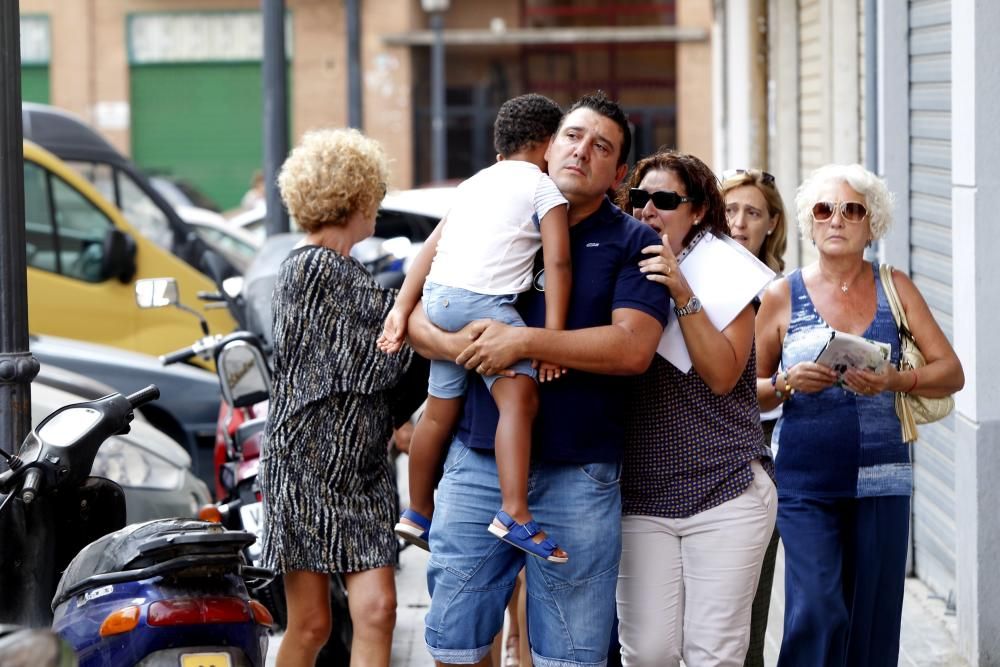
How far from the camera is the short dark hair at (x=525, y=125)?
13.7 ft

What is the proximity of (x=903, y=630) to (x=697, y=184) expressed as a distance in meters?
2.92


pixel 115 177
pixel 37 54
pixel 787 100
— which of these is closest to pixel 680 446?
pixel 787 100

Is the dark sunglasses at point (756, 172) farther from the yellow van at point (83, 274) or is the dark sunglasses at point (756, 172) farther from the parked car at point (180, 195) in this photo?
the parked car at point (180, 195)

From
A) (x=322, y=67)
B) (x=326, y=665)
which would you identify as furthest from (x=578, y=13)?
(x=326, y=665)

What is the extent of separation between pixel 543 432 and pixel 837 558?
A: 49.7 inches

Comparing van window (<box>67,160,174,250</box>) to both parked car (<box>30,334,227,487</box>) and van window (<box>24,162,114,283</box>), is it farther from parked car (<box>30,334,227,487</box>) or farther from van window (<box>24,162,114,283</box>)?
parked car (<box>30,334,227,487</box>)

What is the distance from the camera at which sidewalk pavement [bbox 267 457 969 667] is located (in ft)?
19.9

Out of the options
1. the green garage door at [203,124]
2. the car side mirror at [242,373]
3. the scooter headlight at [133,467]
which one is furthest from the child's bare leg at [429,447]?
the green garage door at [203,124]

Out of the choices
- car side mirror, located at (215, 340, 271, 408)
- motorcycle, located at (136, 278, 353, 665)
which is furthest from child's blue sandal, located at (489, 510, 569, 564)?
car side mirror, located at (215, 340, 271, 408)

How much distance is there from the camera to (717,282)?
13.4 ft

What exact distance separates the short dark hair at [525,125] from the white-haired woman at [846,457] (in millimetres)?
981

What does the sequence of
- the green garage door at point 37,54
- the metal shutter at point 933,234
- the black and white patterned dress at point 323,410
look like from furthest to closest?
the green garage door at point 37,54
the metal shutter at point 933,234
the black and white patterned dress at point 323,410

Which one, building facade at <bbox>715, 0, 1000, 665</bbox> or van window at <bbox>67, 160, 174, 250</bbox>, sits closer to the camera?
building facade at <bbox>715, 0, 1000, 665</bbox>

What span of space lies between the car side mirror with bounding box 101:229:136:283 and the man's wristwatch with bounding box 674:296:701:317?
24.6 feet
